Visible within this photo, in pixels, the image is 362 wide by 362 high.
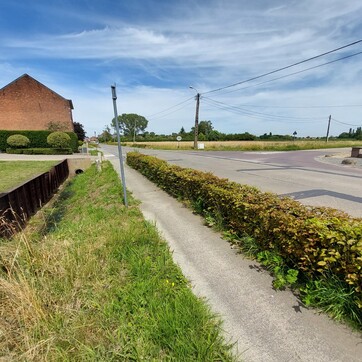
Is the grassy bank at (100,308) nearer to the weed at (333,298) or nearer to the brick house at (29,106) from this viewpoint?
the weed at (333,298)

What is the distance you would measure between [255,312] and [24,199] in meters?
7.99

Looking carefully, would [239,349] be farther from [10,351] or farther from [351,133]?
[351,133]

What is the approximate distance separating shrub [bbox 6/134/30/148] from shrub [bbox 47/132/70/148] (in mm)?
2814

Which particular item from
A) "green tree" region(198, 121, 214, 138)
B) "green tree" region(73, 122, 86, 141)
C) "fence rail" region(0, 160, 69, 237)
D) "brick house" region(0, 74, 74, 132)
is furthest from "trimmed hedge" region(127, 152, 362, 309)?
"green tree" region(198, 121, 214, 138)

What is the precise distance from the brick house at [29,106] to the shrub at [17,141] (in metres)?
7.73

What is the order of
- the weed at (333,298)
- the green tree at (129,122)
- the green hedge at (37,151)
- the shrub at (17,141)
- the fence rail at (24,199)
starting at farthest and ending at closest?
the green tree at (129,122), the shrub at (17,141), the green hedge at (37,151), the fence rail at (24,199), the weed at (333,298)

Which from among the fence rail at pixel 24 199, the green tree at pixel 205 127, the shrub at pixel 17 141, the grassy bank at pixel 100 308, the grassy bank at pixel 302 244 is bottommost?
the fence rail at pixel 24 199

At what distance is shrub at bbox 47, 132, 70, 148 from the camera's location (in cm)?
2683

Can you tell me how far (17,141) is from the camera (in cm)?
2647

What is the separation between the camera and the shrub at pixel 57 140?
2683cm

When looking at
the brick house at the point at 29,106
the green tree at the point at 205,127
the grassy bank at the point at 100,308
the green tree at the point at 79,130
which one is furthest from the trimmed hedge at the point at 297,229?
the green tree at the point at 205,127

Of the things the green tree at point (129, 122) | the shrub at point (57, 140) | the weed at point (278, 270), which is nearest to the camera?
the weed at point (278, 270)

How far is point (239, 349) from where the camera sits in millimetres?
1975

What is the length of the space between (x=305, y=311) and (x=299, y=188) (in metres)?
6.02
